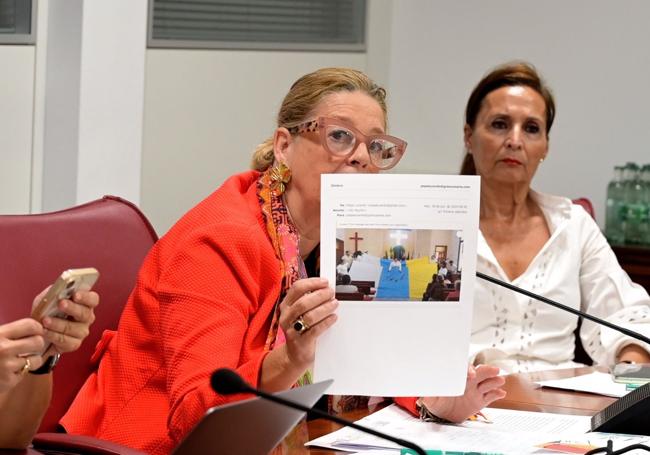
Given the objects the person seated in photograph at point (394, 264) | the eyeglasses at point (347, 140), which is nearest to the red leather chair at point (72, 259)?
the eyeglasses at point (347, 140)

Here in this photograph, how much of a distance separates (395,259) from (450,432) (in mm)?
356

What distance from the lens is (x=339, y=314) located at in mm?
1724

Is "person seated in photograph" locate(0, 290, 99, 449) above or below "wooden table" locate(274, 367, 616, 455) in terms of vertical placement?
above

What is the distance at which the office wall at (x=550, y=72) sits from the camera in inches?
170

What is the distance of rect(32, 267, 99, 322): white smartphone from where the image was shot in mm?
1462

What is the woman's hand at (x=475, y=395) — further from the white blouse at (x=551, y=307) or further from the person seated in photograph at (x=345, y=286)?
the white blouse at (x=551, y=307)

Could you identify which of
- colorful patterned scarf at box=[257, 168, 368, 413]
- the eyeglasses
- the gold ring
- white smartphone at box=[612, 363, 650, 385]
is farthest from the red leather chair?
white smartphone at box=[612, 363, 650, 385]

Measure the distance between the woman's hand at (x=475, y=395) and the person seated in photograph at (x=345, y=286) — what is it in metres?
0.34

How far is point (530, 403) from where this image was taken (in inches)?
86.7

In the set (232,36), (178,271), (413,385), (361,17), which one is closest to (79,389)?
(178,271)

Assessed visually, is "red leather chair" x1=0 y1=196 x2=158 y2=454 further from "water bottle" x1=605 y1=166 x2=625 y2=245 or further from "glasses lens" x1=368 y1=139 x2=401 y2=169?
"water bottle" x1=605 y1=166 x2=625 y2=245

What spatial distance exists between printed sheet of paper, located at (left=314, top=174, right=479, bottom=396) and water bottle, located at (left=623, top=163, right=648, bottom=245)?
8.28ft

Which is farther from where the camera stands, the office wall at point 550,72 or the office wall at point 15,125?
the office wall at point 550,72

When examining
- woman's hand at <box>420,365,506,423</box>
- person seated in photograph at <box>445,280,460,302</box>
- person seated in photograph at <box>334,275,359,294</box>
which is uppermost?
person seated in photograph at <box>334,275,359,294</box>
